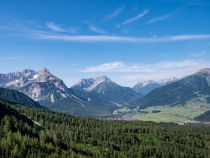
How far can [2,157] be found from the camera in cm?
18150

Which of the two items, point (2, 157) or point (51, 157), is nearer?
point (2, 157)

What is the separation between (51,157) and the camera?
19800cm

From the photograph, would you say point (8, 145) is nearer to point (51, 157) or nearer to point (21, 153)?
point (21, 153)

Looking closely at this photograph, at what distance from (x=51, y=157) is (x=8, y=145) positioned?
23006mm

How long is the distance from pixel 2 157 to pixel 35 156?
719 inches

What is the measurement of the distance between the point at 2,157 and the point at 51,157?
88.8 ft

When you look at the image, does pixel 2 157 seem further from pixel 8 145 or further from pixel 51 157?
pixel 51 157

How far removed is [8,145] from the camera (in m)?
195

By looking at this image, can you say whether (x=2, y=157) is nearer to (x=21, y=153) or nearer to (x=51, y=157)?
(x=21, y=153)

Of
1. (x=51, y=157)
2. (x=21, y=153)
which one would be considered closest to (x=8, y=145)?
(x=21, y=153)

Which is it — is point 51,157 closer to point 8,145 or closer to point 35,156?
point 35,156

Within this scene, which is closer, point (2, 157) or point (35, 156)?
point (2, 157)

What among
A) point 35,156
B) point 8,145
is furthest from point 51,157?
point 8,145

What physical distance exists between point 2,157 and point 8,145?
562 inches
